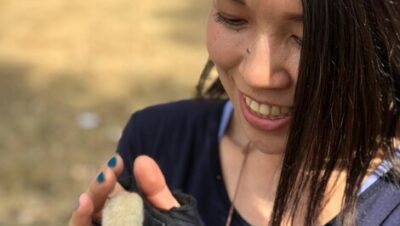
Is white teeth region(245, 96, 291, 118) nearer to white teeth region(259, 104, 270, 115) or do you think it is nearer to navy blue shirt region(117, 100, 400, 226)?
white teeth region(259, 104, 270, 115)

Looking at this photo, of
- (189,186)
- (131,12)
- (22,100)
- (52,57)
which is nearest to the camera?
(189,186)

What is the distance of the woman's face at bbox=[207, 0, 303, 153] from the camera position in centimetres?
114

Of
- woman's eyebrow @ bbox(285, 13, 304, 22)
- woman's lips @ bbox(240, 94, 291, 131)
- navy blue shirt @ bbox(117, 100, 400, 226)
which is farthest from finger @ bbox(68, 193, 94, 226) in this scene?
woman's eyebrow @ bbox(285, 13, 304, 22)

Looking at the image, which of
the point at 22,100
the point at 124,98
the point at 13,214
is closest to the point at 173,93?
the point at 124,98

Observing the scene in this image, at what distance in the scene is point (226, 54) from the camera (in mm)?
1229

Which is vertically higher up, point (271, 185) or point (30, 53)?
point (271, 185)

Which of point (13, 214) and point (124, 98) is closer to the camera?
point (13, 214)

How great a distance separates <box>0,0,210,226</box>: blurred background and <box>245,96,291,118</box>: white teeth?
5.63 feet

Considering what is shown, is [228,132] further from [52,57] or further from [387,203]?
[52,57]

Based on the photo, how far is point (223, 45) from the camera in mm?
1228

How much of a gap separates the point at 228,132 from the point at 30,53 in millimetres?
2643

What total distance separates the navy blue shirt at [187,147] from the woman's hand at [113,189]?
0.07 meters

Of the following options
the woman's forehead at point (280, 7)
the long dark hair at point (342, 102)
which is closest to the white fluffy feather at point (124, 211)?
the long dark hair at point (342, 102)

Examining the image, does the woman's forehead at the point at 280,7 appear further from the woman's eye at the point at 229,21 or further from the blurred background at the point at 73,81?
the blurred background at the point at 73,81
